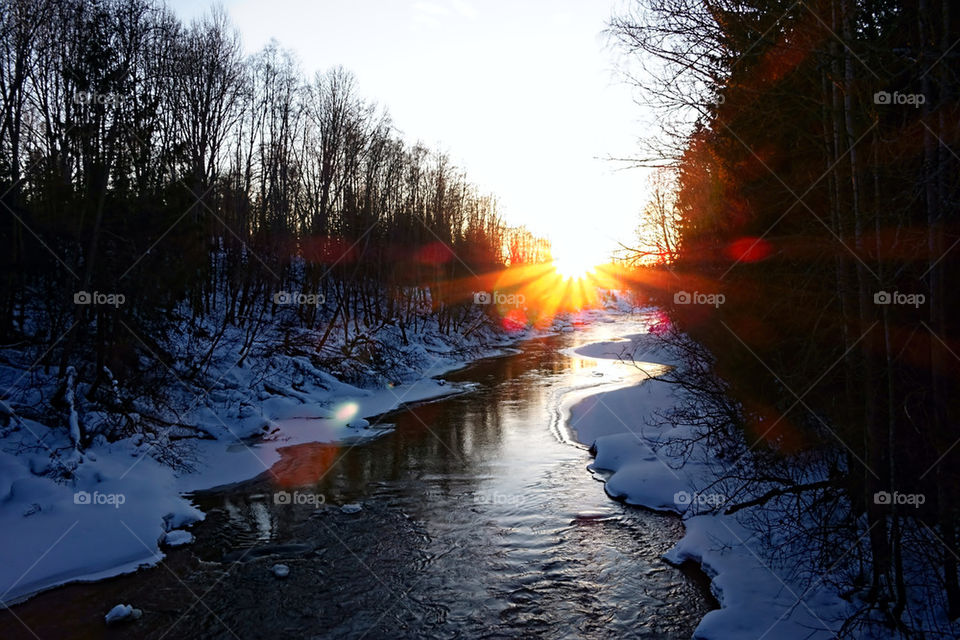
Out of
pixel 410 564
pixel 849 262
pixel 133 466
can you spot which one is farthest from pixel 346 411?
pixel 849 262

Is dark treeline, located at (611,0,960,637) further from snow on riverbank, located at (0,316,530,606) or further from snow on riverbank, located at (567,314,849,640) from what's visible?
snow on riverbank, located at (0,316,530,606)

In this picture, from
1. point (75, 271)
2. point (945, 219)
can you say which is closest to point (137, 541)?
point (75, 271)

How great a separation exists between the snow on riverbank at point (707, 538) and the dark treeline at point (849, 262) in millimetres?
606

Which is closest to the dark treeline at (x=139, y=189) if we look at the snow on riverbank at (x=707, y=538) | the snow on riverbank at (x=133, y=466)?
the snow on riverbank at (x=133, y=466)

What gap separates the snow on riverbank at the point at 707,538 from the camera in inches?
264

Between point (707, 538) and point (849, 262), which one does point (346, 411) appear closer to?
point (707, 538)

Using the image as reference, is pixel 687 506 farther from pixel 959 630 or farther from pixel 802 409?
pixel 959 630

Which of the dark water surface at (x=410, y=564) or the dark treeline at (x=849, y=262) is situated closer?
the dark treeline at (x=849, y=262)

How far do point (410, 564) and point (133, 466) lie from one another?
6.85 m

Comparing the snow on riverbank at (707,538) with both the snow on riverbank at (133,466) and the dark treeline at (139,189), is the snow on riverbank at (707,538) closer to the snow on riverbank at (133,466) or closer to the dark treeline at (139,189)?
the snow on riverbank at (133,466)

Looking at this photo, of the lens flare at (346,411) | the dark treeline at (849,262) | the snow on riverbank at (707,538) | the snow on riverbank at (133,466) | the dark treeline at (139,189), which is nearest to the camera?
the dark treeline at (849,262)

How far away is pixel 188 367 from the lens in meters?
18.1

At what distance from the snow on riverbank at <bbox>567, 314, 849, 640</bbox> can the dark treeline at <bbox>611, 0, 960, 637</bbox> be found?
61 centimetres

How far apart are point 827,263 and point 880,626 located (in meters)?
3.82
